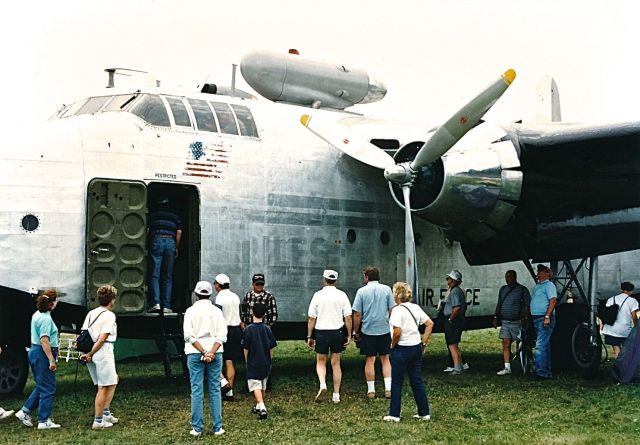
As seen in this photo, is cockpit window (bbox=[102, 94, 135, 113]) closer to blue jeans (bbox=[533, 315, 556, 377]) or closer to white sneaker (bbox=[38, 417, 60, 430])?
white sneaker (bbox=[38, 417, 60, 430])

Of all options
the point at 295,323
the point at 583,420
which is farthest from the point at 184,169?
the point at 583,420

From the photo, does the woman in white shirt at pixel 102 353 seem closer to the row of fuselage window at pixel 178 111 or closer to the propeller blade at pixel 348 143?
the row of fuselage window at pixel 178 111

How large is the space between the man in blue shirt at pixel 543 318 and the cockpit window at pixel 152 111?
18.4 ft

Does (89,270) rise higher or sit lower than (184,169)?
lower

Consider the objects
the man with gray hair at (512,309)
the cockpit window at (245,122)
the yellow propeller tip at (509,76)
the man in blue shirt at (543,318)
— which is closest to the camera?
the yellow propeller tip at (509,76)

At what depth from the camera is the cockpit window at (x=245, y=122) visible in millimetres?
11414

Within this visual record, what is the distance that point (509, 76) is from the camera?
416 inches

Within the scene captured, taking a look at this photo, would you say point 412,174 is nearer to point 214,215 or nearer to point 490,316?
point 214,215

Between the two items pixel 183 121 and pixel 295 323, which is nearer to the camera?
pixel 183 121

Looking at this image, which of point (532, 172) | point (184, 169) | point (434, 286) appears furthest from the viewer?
point (434, 286)

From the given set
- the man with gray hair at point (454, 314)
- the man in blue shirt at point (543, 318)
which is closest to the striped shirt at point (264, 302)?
the man with gray hair at point (454, 314)

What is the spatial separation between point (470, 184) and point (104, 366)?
522 cm

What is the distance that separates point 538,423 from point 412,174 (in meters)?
3.61

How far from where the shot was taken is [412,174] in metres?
10.9
